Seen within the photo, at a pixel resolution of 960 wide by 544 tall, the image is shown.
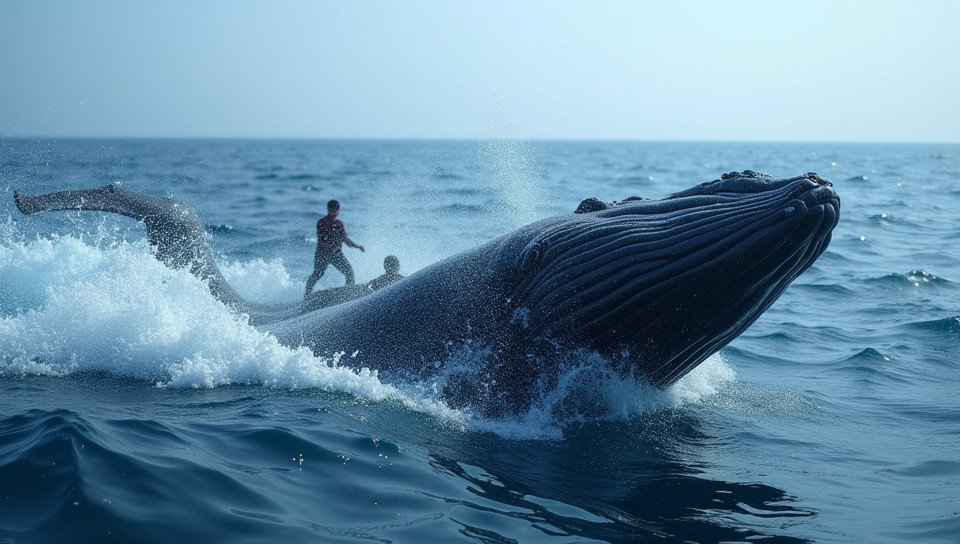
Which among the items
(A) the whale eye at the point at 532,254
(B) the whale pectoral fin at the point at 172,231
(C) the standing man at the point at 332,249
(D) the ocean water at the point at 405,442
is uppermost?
(A) the whale eye at the point at 532,254

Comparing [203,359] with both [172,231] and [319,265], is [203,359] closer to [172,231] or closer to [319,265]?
[172,231]

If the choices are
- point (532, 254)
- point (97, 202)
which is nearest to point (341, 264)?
point (97, 202)

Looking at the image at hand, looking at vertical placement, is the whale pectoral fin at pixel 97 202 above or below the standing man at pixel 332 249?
above

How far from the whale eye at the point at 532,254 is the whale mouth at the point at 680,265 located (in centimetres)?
5

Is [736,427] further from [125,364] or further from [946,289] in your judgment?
[946,289]

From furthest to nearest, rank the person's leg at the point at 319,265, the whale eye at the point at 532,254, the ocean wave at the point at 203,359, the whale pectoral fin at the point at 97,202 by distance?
the person's leg at the point at 319,265 < the whale pectoral fin at the point at 97,202 < the ocean wave at the point at 203,359 < the whale eye at the point at 532,254

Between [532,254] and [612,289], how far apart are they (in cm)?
71

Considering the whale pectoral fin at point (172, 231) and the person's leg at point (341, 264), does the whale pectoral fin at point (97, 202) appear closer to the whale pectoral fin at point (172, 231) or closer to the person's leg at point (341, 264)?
the whale pectoral fin at point (172, 231)

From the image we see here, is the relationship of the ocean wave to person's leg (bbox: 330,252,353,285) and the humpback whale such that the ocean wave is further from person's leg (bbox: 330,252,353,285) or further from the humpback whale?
person's leg (bbox: 330,252,353,285)

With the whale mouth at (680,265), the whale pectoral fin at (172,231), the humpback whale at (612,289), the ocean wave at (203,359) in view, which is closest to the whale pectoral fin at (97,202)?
the whale pectoral fin at (172,231)

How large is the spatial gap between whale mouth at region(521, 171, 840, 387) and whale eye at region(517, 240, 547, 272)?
0.18ft

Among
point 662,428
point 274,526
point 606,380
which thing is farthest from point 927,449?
point 274,526

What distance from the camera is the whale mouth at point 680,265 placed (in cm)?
631

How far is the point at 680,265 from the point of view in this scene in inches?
257
